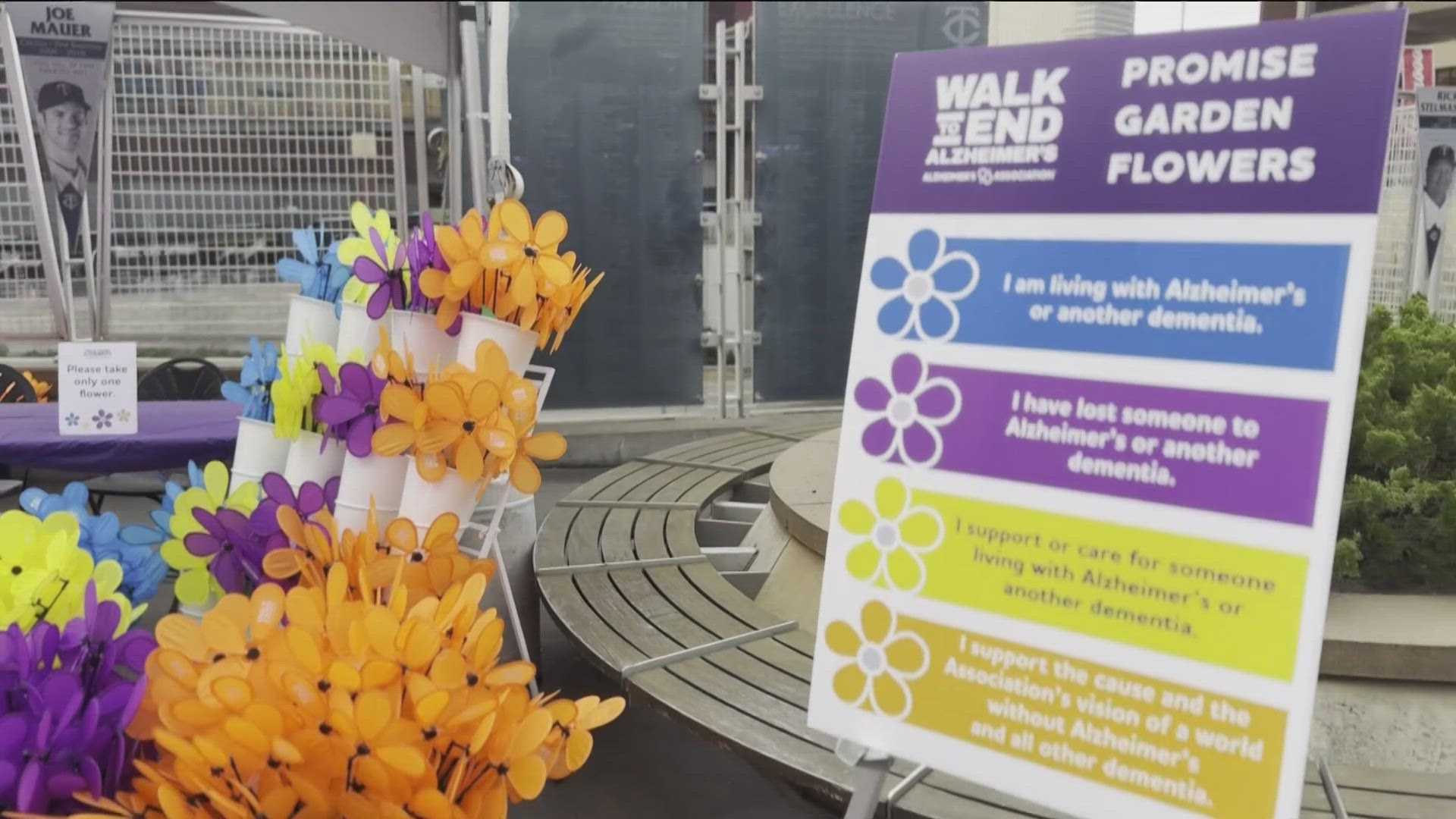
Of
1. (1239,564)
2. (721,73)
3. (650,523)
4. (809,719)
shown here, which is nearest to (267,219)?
(721,73)

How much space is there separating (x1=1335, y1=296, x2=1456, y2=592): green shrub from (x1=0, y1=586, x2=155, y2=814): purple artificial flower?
2.22 metres

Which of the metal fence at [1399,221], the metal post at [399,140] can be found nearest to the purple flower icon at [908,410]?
the metal post at [399,140]

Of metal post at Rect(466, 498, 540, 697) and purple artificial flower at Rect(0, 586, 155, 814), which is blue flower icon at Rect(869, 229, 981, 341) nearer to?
purple artificial flower at Rect(0, 586, 155, 814)

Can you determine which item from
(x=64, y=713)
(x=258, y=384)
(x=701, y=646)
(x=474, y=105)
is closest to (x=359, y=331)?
(x=258, y=384)

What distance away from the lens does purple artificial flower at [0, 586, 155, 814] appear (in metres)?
1.20

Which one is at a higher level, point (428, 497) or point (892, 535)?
point (892, 535)

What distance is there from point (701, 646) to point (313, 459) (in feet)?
2.96

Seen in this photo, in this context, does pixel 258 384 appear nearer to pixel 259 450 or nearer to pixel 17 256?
pixel 259 450

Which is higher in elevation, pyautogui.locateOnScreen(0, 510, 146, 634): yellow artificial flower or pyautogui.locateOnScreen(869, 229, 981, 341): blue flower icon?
pyautogui.locateOnScreen(869, 229, 981, 341): blue flower icon

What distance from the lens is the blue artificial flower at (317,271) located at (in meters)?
2.25

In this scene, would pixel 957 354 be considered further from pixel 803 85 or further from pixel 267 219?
pixel 267 219

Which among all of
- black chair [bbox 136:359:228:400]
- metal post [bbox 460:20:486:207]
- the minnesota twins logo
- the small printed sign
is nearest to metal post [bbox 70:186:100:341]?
black chair [bbox 136:359:228:400]

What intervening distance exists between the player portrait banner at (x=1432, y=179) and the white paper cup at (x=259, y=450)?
6.28 meters

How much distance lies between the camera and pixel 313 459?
219 cm
